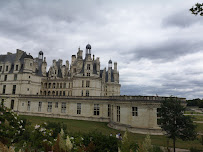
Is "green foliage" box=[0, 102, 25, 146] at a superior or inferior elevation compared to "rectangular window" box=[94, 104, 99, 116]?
superior

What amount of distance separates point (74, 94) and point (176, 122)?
34816 millimetres

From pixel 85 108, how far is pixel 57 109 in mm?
8576

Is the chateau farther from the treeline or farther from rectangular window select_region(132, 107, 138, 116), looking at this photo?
the treeline

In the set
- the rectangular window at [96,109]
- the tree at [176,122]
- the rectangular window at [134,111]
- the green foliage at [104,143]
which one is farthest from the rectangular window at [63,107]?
the green foliage at [104,143]

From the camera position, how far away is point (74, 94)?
45.2m

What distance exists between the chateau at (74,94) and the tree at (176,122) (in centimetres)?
Result: 684

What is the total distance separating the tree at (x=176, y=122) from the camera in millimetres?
13789

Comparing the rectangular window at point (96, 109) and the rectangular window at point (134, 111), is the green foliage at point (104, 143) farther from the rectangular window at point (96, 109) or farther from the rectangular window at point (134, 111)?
the rectangular window at point (96, 109)

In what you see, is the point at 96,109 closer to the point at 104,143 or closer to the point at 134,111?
the point at 134,111

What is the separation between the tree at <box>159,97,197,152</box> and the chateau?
→ 684 cm

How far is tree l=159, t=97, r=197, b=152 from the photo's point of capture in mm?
13789

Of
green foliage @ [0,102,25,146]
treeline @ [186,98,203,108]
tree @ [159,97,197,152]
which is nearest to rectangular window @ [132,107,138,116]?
tree @ [159,97,197,152]

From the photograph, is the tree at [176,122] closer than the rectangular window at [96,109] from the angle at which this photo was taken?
Yes

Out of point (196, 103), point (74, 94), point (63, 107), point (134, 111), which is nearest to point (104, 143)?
point (134, 111)
